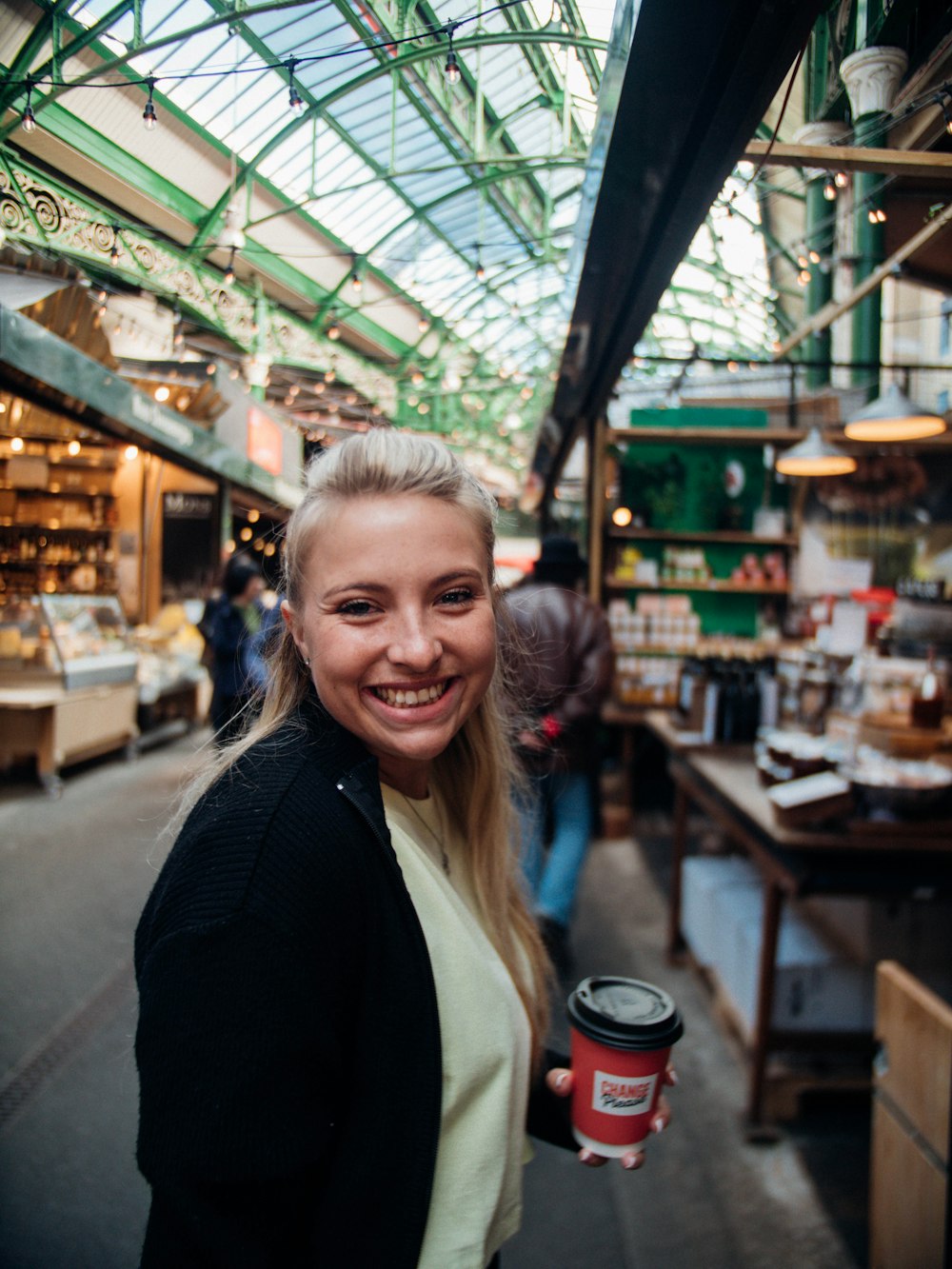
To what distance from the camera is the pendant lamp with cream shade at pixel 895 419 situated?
380cm

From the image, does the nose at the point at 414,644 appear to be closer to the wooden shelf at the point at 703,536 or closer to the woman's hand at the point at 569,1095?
the woman's hand at the point at 569,1095

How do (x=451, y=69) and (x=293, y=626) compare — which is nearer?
(x=293, y=626)

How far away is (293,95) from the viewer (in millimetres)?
1248

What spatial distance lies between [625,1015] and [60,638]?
1276 mm

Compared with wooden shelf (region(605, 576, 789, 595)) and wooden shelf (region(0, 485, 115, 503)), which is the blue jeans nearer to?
wooden shelf (region(0, 485, 115, 503))

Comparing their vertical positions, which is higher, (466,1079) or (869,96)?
(869,96)

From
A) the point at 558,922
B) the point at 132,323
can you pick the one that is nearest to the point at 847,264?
the point at 132,323

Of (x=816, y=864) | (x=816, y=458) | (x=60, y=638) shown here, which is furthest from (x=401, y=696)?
(x=816, y=458)

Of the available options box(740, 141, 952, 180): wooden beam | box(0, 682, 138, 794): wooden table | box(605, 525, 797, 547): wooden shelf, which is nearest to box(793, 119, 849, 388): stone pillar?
box(740, 141, 952, 180): wooden beam

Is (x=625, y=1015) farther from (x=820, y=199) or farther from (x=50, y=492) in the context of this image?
(x=820, y=199)

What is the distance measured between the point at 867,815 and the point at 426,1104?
6.79 feet

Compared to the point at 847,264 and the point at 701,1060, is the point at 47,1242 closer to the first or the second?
the point at 701,1060

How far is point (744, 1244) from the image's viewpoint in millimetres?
2205

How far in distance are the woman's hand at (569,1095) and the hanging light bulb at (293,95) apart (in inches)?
62.1
